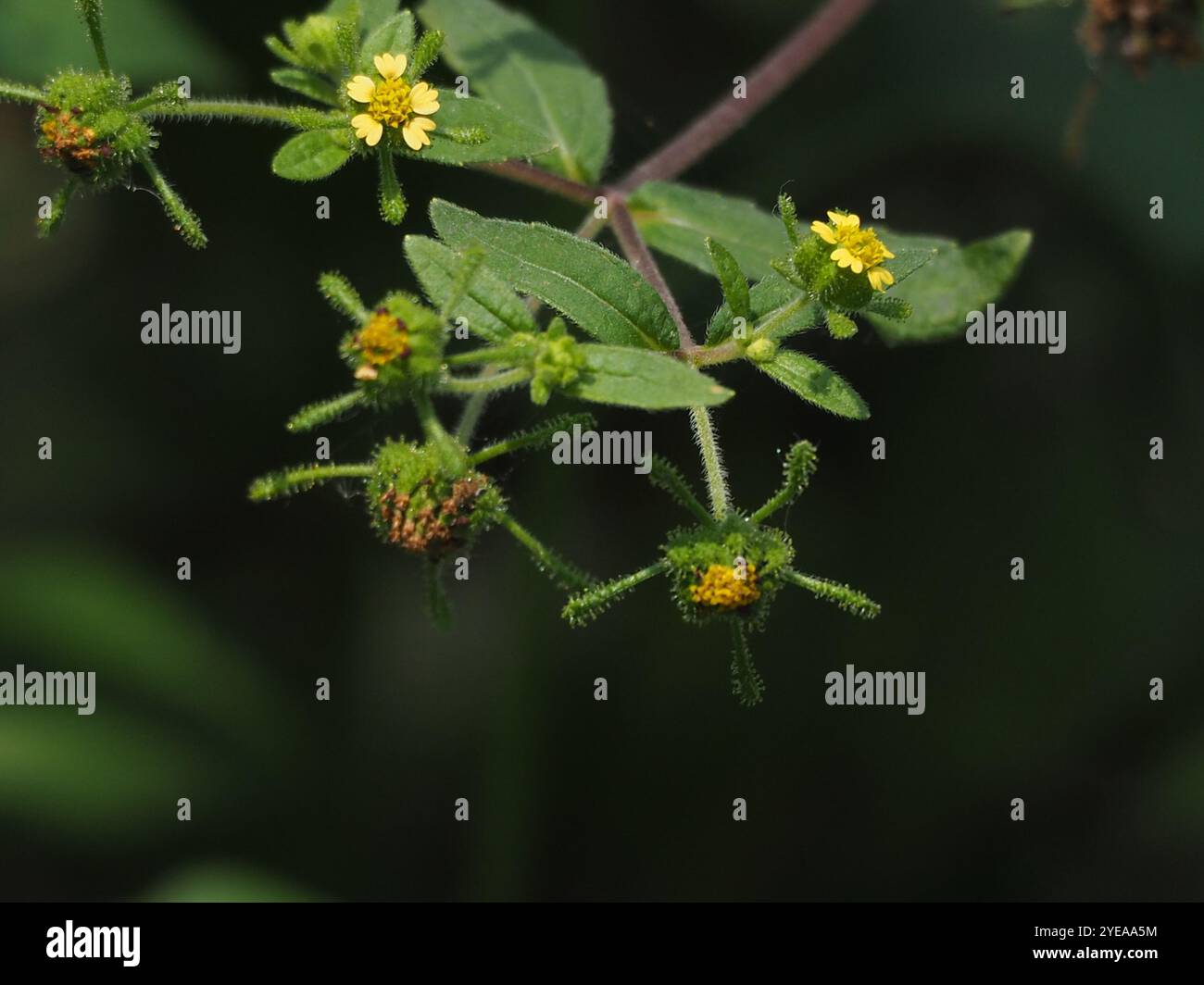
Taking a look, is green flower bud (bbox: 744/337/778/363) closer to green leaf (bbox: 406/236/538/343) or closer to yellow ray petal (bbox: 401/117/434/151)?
green leaf (bbox: 406/236/538/343)

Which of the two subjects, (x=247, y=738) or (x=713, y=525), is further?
(x=247, y=738)

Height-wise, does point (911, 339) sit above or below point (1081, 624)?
above

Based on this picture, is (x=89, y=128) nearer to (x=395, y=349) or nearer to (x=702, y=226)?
(x=395, y=349)

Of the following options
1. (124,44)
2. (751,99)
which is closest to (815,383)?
(751,99)

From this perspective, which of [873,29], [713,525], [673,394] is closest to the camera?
[673,394]

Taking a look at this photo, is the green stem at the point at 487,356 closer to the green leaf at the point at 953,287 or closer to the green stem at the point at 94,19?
the green stem at the point at 94,19
